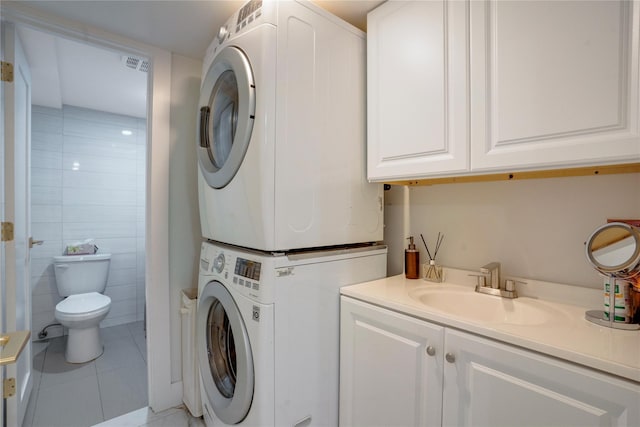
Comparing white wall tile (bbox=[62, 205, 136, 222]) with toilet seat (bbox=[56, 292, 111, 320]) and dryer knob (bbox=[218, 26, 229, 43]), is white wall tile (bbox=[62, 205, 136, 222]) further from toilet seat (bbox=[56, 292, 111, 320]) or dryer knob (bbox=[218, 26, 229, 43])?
dryer knob (bbox=[218, 26, 229, 43])

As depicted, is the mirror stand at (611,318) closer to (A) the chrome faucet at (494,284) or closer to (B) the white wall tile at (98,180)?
(A) the chrome faucet at (494,284)

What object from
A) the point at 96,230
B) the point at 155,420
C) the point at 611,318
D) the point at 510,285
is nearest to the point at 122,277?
the point at 96,230

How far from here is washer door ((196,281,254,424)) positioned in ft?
3.91

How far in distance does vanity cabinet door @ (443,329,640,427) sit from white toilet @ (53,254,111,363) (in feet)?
8.76

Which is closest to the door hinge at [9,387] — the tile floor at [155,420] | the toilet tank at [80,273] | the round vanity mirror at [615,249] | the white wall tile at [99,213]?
the tile floor at [155,420]

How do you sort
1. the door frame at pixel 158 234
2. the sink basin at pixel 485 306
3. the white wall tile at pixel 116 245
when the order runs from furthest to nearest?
the white wall tile at pixel 116 245 < the door frame at pixel 158 234 < the sink basin at pixel 485 306

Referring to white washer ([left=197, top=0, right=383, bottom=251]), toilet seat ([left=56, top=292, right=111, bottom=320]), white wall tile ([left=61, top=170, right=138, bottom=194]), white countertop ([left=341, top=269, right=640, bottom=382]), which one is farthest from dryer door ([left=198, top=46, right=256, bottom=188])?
white wall tile ([left=61, top=170, right=138, bottom=194])

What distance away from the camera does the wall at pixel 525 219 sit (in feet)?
3.49

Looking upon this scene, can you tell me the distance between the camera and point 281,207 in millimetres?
1147

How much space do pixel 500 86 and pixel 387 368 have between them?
1096mm

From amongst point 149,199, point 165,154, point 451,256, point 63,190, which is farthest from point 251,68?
point 63,190

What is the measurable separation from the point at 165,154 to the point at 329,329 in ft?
4.76

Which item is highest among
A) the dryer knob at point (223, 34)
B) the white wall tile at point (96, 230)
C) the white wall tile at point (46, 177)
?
the dryer knob at point (223, 34)

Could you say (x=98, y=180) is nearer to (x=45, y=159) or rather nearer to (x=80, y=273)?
(x=45, y=159)
